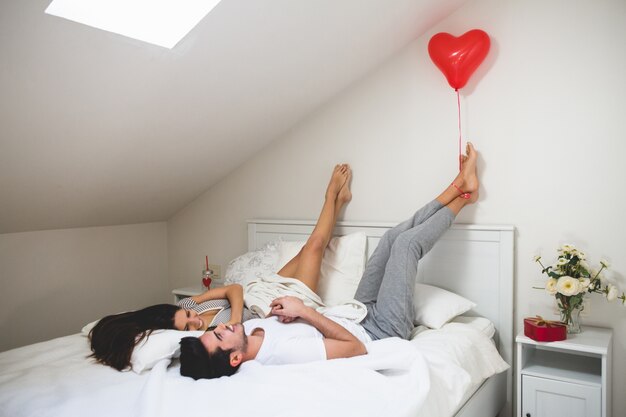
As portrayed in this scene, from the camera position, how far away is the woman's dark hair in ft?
6.17

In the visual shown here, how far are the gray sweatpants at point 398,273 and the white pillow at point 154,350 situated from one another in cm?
85

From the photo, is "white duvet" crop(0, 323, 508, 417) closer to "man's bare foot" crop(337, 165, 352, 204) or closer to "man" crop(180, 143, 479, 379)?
"man" crop(180, 143, 479, 379)

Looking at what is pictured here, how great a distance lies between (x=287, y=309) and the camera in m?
2.04

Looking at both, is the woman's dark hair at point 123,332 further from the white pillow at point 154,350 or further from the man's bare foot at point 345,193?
the man's bare foot at point 345,193

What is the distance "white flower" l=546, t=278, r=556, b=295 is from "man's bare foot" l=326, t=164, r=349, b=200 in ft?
4.12

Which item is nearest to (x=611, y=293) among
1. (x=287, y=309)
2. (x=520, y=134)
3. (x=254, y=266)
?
(x=520, y=134)

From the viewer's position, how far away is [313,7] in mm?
2355

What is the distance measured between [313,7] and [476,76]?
946 millimetres

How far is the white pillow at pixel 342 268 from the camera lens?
2.85 m

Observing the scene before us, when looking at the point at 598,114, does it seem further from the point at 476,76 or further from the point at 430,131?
the point at 430,131

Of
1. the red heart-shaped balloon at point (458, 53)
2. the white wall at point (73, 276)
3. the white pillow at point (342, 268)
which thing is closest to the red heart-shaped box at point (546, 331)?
the white pillow at point (342, 268)

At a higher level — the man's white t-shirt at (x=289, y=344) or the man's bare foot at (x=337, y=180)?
the man's bare foot at (x=337, y=180)

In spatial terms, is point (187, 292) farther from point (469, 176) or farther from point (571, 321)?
point (571, 321)

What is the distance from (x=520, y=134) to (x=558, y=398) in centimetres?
123
